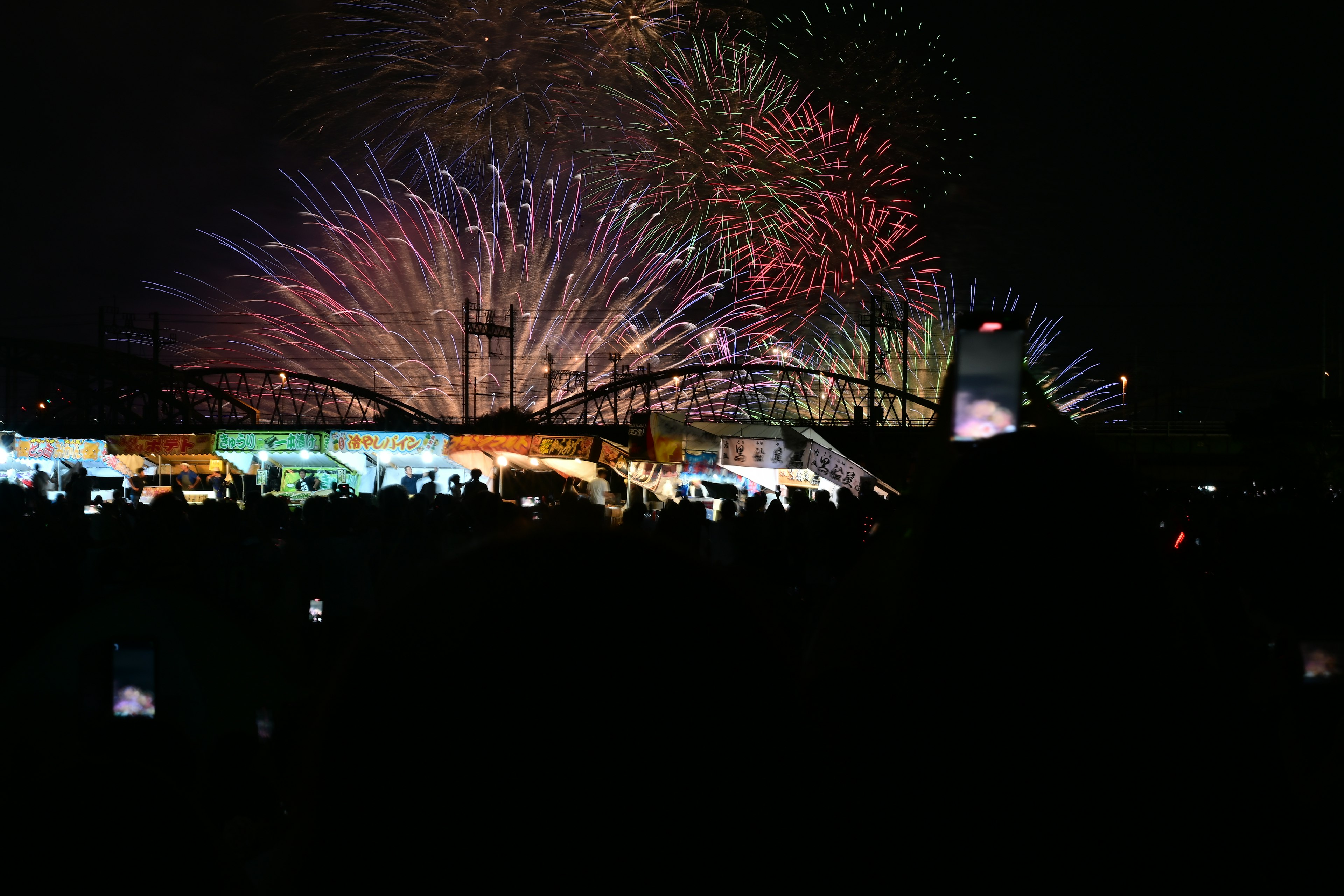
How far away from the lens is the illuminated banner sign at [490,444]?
74.9ft

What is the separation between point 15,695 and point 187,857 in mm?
3379

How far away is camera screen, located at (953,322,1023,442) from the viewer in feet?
4.17

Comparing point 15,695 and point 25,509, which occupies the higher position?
point 25,509

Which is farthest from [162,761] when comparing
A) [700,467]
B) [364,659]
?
[700,467]

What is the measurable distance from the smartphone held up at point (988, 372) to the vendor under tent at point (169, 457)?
2599 centimetres

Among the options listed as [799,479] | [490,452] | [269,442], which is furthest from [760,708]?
[269,442]

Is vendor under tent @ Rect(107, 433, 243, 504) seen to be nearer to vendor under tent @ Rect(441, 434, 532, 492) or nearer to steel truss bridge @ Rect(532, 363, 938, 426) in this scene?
vendor under tent @ Rect(441, 434, 532, 492)

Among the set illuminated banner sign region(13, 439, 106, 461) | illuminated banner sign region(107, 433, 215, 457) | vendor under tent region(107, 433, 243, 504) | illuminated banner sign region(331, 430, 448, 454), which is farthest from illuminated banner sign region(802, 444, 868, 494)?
illuminated banner sign region(13, 439, 106, 461)

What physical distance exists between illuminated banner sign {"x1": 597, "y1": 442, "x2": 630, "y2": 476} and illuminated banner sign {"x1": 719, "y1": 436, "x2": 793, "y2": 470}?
10.1 feet

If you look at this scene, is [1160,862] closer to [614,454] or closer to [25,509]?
[25,509]

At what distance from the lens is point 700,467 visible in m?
18.2

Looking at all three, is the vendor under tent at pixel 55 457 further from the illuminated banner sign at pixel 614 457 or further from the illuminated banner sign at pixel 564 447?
the illuminated banner sign at pixel 614 457

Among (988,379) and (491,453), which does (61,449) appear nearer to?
(491,453)

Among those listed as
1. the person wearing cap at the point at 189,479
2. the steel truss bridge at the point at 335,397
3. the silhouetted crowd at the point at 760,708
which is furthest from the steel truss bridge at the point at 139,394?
the silhouetted crowd at the point at 760,708
